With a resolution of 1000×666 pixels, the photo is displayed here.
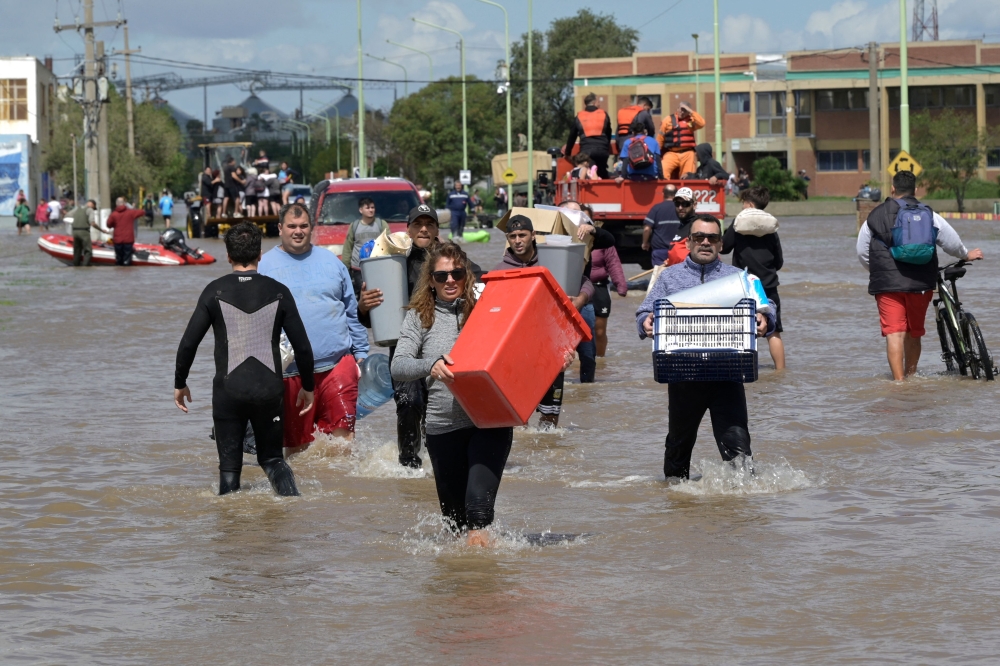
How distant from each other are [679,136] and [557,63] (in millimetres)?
80915

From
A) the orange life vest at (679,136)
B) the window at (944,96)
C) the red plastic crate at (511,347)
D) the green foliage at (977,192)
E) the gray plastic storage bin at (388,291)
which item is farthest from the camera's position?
the window at (944,96)

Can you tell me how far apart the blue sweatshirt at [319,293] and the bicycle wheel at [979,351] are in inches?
238

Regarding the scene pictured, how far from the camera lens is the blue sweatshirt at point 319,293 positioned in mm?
8930

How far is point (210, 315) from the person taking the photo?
26.0 feet

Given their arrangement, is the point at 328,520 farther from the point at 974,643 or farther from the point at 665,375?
the point at 974,643

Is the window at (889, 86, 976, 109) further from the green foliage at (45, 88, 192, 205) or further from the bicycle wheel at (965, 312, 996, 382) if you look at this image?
the bicycle wheel at (965, 312, 996, 382)

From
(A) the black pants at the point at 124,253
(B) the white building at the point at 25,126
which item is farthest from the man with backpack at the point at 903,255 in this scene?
(B) the white building at the point at 25,126

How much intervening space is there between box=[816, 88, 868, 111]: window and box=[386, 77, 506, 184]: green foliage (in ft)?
63.5

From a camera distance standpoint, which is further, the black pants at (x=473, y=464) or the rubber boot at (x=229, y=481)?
the rubber boot at (x=229, y=481)

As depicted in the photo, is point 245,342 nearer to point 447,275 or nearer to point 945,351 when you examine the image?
point 447,275

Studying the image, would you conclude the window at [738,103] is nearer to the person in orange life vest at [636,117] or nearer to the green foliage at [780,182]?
the green foliage at [780,182]

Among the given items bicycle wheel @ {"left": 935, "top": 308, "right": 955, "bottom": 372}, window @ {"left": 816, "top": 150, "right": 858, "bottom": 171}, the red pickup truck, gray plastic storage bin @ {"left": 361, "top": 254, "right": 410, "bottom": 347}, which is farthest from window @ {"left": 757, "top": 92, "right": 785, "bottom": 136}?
gray plastic storage bin @ {"left": 361, "top": 254, "right": 410, "bottom": 347}

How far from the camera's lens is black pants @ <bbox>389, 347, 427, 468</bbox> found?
358 inches

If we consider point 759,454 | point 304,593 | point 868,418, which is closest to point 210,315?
point 304,593
